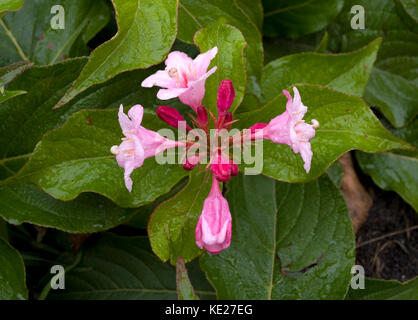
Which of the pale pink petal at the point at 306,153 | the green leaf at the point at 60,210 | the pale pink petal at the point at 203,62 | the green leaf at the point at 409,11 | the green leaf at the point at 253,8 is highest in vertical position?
the green leaf at the point at 409,11

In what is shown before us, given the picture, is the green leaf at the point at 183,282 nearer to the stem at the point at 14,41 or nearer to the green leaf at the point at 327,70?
the green leaf at the point at 327,70

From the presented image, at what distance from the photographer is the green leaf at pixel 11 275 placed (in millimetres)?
1327

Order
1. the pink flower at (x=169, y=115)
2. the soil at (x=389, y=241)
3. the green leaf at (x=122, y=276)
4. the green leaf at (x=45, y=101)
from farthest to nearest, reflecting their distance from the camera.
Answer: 1. the soil at (x=389, y=241)
2. the green leaf at (x=122, y=276)
3. the green leaf at (x=45, y=101)
4. the pink flower at (x=169, y=115)

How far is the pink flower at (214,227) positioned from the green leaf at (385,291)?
2.47 ft

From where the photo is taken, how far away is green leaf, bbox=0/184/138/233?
133 centimetres

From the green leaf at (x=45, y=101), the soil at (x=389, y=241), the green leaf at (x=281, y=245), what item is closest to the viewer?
the green leaf at (x=45, y=101)

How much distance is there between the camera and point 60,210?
1.37 metres

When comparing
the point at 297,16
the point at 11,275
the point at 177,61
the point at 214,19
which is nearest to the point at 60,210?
the point at 11,275

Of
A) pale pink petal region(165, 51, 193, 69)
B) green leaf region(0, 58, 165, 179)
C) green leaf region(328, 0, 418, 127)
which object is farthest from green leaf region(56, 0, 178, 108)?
green leaf region(328, 0, 418, 127)

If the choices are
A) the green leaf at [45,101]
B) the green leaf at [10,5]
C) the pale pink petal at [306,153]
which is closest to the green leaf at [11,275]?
the green leaf at [45,101]

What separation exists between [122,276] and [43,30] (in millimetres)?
887

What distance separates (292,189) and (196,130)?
0.46 meters

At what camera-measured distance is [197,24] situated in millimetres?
1346

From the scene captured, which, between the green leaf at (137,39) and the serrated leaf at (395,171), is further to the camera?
the serrated leaf at (395,171)
